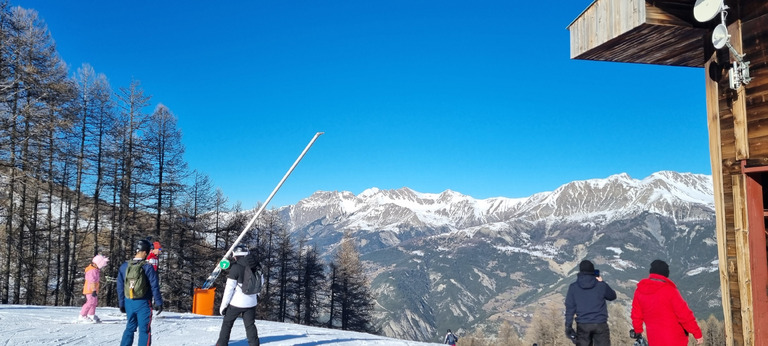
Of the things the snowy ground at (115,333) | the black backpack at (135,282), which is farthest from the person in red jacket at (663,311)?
the black backpack at (135,282)

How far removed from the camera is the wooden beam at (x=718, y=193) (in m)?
8.40

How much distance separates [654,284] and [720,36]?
14.0 feet

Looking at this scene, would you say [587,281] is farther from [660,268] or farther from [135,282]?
[135,282]

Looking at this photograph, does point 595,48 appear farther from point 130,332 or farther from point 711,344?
point 711,344

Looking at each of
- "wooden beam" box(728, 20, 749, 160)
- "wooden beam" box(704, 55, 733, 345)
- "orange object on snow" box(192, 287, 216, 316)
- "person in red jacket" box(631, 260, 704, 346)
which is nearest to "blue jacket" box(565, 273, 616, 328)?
"person in red jacket" box(631, 260, 704, 346)

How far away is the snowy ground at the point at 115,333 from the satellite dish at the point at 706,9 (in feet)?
30.5

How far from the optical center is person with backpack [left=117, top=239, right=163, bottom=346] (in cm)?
829

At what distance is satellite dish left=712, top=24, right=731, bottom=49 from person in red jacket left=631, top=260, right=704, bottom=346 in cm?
380

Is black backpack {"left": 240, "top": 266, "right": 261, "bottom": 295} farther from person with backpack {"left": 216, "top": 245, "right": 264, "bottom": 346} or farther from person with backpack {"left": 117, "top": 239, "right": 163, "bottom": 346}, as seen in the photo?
person with backpack {"left": 117, "top": 239, "right": 163, "bottom": 346}

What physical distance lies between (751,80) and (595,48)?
107 inches

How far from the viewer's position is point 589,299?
8336mm

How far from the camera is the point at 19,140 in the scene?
→ 2127cm

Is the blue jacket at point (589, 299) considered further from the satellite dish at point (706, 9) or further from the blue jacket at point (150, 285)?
the blue jacket at point (150, 285)

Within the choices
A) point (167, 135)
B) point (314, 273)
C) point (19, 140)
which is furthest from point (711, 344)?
point (19, 140)
